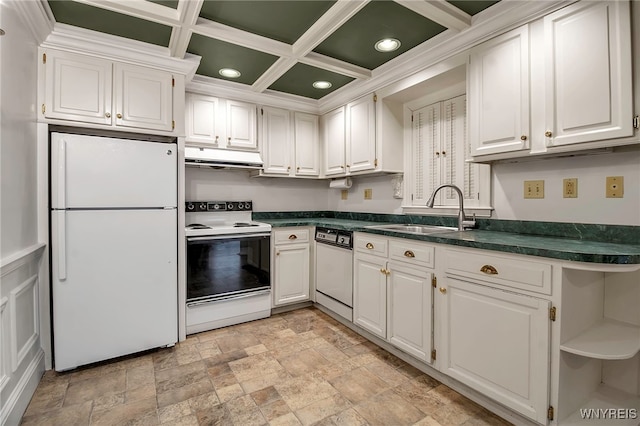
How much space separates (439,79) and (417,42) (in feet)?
1.08

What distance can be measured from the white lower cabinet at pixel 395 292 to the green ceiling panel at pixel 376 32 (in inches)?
57.7

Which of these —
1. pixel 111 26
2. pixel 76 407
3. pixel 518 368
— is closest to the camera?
pixel 518 368

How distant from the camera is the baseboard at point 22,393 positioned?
1.45m

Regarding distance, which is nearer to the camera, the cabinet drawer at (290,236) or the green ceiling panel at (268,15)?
the green ceiling panel at (268,15)

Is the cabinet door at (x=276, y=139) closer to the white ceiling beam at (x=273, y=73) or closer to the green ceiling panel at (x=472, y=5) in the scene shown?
the white ceiling beam at (x=273, y=73)

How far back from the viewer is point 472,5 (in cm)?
185

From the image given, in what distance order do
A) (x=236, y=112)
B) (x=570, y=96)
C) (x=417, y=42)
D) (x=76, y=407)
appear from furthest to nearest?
(x=236, y=112), (x=417, y=42), (x=76, y=407), (x=570, y=96)

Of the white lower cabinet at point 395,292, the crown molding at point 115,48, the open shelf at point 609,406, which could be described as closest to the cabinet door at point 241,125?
the crown molding at point 115,48

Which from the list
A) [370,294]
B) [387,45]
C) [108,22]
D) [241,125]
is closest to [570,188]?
[370,294]

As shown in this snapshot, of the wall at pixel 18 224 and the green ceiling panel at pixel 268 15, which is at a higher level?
the green ceiling panel at pixel 268 15

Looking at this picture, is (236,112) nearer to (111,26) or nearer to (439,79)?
(111,26)

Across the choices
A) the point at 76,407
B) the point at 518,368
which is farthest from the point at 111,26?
the point at 518,368

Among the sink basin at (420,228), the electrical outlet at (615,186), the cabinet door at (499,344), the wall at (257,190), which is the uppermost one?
the wall at (257,190)

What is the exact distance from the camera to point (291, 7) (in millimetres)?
1887
